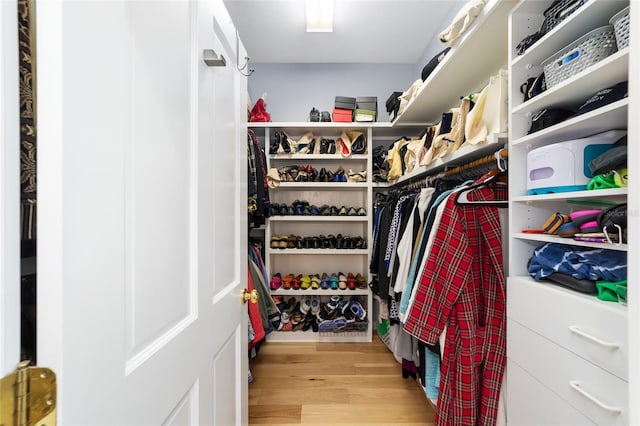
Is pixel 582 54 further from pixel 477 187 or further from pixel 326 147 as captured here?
pixel 326 147

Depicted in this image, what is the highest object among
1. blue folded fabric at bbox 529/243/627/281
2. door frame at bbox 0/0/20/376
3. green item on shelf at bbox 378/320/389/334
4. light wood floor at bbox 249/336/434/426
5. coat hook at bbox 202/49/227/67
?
coat hook at bbox 202/49/227/67

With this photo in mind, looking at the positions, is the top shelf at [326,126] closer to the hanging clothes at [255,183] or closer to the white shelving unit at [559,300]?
the hanging clothes at [255,183]

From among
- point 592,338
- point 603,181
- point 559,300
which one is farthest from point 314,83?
point 592,338

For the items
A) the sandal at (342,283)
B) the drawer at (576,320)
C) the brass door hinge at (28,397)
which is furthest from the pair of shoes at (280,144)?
the brass door hinge at (28,397)

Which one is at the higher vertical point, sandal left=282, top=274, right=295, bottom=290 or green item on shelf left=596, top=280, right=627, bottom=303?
green item on shelf left=596, top=280, right=627, bottom=303

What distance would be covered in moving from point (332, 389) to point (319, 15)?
2.62 metres

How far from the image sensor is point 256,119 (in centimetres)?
249

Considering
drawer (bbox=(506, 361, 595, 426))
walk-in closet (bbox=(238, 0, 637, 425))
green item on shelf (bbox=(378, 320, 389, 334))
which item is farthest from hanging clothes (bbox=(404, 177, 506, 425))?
green item on shelf (bbox=(378, 320, 389, 334))

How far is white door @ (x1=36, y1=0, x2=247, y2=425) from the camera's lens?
1.02ft

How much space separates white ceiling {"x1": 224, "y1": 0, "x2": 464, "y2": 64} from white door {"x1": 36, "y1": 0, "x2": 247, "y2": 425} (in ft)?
5.13

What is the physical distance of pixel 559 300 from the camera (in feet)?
2.57

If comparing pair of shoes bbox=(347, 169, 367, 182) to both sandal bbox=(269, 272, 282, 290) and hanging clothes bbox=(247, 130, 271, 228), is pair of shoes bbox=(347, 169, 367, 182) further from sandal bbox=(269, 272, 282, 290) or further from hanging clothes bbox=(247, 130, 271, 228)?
sandal bbox=(269, 272, 282, 290)

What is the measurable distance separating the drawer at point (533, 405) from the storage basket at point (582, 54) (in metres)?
0.93
